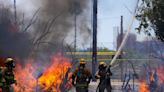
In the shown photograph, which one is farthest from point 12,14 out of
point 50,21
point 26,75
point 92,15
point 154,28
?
point 154,28

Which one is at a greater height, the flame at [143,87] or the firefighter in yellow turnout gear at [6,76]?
the firefighter in yellow turnout gear at [6,76]

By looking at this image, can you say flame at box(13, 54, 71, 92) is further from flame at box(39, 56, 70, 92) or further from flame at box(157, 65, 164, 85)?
flame at box(157, 65, 164, 85)

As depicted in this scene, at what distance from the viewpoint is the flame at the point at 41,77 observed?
1814 centimetres

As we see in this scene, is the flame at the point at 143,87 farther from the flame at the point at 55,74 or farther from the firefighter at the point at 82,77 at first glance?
the firefighter at the point at 82,77

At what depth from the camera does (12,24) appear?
2027cm

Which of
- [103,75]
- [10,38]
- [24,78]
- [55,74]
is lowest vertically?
[24,78]

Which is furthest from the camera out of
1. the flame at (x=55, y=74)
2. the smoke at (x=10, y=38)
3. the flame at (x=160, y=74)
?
the flame at (x=160, y=74)

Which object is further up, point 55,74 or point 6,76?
point 6,76

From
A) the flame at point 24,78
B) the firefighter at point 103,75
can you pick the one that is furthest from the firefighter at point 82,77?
the flame at point 24,78

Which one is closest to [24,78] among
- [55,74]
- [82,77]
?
[55,74]

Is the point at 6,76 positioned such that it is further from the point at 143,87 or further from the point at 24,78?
the point at 143,87

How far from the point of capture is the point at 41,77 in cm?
1883

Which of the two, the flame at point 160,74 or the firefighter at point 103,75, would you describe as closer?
the firefighter at point 103,75

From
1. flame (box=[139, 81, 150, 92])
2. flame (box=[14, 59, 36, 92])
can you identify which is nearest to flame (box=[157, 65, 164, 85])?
flame (box=[139, 81, 150, 92])
